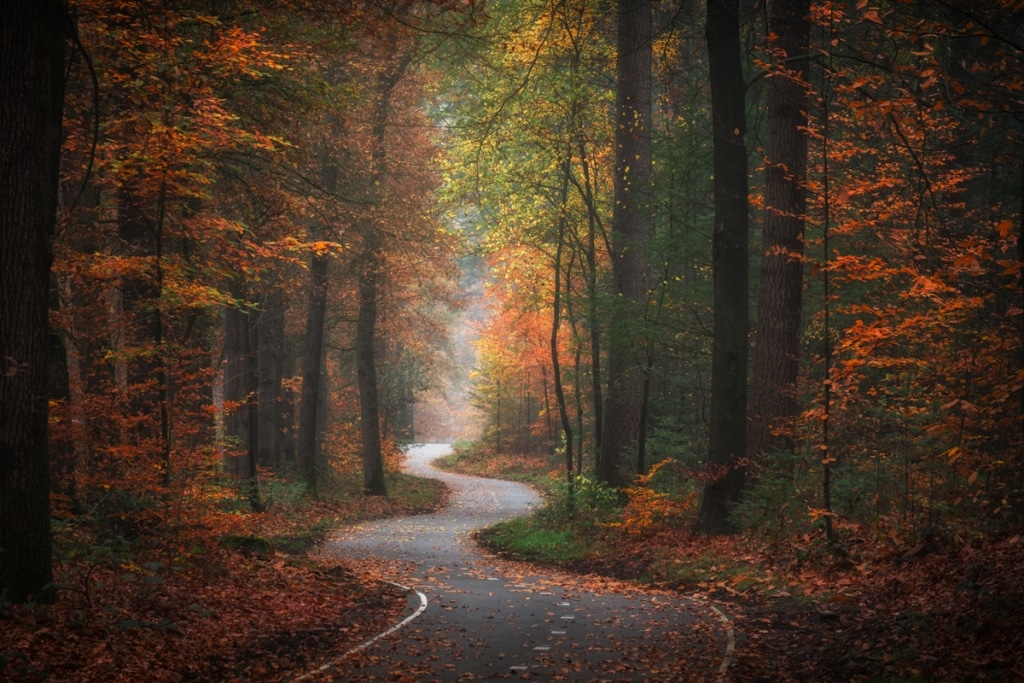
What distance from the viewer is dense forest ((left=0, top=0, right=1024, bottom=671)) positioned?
859cm

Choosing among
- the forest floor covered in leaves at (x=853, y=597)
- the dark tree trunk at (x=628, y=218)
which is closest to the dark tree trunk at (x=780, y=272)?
the forest floor covered in leaves at (x=853, y=597)

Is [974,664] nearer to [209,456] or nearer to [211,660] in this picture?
[211,660]

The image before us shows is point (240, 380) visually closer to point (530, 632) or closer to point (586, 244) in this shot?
point (586, 244)

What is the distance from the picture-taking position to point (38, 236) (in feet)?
27.5

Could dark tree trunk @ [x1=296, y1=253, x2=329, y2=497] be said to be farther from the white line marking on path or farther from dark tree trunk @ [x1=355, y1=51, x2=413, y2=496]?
the white line marking on path

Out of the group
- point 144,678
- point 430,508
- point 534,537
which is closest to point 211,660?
point 144,678

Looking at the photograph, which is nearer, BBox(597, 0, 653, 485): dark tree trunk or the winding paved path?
the winding paved path

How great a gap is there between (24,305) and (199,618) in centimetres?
371

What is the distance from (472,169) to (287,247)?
9628 millimetres

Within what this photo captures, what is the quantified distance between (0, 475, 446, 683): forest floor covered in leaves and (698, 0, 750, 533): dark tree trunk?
18.5 feet

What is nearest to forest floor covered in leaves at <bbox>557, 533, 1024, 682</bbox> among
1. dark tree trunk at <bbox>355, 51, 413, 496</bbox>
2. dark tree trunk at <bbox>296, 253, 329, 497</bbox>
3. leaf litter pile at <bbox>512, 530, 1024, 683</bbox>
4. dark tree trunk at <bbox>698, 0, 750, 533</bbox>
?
leaf litter pile at <bbox>512, 530, 1024, 683</bbox>

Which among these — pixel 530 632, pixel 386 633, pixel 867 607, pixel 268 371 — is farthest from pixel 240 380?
→ pixel 867 607

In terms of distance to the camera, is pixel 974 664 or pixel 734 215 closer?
pixel 974 664

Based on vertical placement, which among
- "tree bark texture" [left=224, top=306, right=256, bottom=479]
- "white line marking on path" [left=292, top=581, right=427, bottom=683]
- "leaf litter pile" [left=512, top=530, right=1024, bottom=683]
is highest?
"tree bark texture" [left=224, top=306, right=256, bottom=479]
